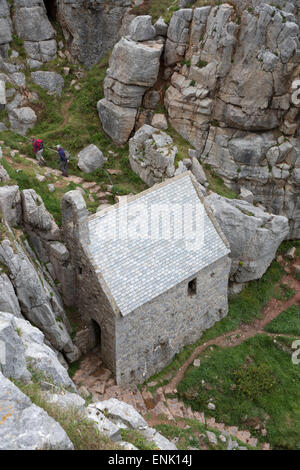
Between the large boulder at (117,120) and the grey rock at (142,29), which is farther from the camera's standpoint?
the large boulder at (117,120)

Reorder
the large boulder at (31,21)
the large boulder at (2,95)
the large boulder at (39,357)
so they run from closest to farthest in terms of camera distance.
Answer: the large boulder at (39,357)
the large boulder at (2,95)
the large boulder at (31,21)

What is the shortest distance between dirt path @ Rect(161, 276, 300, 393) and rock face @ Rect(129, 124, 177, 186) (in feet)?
40.0

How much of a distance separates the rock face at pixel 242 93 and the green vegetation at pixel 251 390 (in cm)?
1347

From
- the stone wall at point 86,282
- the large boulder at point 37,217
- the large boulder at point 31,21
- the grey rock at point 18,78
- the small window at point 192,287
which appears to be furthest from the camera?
the grey rock at point 18,78

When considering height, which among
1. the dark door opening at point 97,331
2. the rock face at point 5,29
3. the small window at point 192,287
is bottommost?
the dark door opening at point 97,331

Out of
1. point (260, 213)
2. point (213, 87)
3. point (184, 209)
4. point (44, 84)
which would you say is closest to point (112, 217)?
point (184, 209)

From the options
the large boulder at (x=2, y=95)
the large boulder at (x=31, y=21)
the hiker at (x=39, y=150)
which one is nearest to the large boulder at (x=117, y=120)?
the hiker at (x=39, y=150)

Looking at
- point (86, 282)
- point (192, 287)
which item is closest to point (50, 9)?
Answer: point (86, 282)

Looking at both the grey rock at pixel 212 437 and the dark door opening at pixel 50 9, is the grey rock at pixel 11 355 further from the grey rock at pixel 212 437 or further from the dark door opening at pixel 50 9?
the dark door opening at pixel 50 9

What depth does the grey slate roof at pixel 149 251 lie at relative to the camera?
20.9m

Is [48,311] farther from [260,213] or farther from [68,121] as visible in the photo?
[68,121]

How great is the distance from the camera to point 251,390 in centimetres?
2380

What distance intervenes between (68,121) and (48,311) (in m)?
21.0

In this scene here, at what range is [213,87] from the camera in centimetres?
3241
